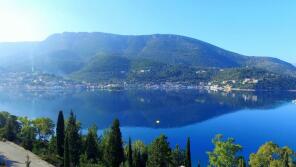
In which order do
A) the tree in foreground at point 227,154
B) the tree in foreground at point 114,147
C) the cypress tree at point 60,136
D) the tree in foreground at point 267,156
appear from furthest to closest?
the tree in foreground at point 267,156 < the cypress tree at point 60,136 < the tree in foreground at point 114,147 < the tree in foreground at point 227,154

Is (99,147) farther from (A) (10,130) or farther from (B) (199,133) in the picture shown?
(B) (199,133)

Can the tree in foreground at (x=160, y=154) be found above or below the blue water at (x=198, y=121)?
above

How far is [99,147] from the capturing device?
192ft

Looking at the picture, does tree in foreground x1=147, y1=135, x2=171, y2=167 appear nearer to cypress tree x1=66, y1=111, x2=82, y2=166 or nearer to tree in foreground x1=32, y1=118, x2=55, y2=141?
cypress tree x1=66, y1=111, x2=82, y2=166

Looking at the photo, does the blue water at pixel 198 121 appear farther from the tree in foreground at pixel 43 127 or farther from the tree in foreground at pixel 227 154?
the tree in foreground at pixel 227 154

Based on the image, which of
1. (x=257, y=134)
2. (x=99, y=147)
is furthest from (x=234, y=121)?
(x=99, y=147)

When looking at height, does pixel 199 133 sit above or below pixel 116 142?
below

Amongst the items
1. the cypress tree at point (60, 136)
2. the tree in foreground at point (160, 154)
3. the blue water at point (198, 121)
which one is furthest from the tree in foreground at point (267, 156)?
the cypress tree at point (60, 136)

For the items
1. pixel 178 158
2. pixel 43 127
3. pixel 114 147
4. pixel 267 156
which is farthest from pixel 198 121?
pixel 114 147

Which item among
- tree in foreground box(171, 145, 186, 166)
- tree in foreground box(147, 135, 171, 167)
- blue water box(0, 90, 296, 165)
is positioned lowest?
blue water box(0, 90, 296, 165)

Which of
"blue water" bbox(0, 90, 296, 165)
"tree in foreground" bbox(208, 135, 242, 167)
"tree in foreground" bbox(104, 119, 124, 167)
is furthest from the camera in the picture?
"blue water" bbox(0, 90, 296, 165)

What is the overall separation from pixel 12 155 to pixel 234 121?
359ft

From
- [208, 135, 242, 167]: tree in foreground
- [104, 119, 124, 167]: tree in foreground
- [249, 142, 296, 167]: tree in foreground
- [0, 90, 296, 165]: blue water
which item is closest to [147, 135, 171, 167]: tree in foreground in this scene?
[104, 119, 124, 167]: tree in foreground

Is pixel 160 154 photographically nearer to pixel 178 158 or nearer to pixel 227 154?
pixel 178 158
